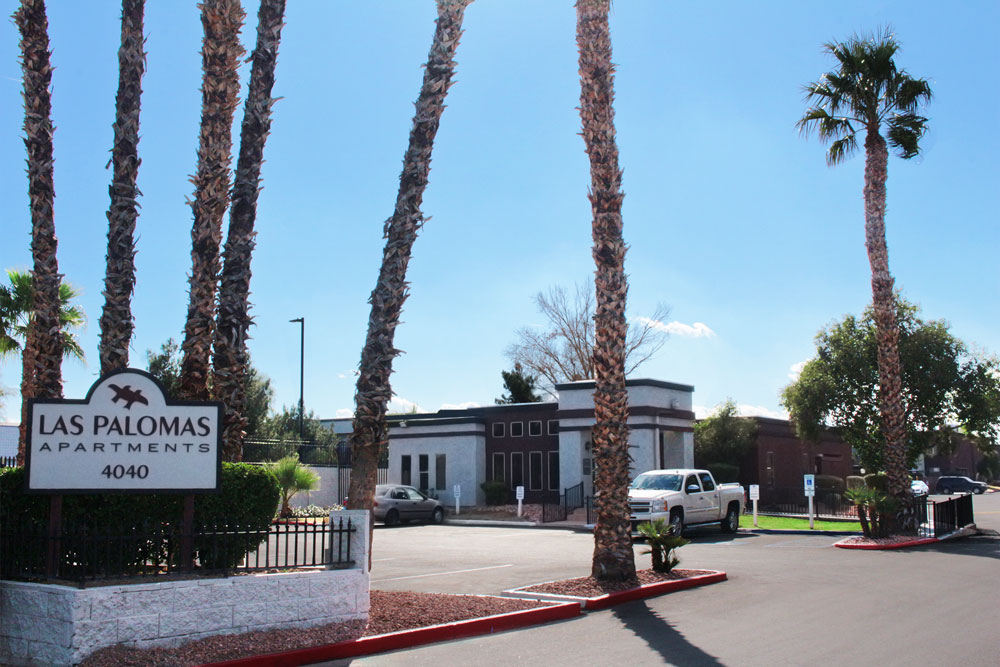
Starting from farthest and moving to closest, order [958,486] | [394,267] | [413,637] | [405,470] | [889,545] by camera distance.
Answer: [958,486] < [405,470] < [889,545] < [394,267] < [413,637]

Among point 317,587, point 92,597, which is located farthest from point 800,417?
point 92,597

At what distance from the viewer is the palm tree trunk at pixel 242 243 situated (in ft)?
37.2

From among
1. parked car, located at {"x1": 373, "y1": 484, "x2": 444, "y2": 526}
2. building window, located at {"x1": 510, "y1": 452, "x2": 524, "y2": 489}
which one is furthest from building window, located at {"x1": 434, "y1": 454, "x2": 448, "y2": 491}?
parked car, located at {"x1": 373, "y1": 484, "x2": 444, "y2": 526}

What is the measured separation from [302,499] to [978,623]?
27.1m

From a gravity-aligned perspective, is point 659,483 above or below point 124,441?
below

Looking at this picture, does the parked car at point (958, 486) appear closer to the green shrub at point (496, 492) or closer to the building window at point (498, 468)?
the building window at point (498, 468)

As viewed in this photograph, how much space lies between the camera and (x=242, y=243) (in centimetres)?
1172

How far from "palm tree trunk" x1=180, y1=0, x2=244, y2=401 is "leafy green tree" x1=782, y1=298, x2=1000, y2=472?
2232cm

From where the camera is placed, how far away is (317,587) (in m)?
9.59

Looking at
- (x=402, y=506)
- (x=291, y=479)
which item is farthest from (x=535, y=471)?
(x=291, y=479)

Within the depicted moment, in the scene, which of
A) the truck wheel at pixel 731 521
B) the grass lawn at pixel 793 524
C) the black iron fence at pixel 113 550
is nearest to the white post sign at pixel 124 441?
the black iron fence at pixel 113 550

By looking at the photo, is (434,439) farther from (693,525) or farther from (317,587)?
(317,587)

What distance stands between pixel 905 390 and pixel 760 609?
2037 cm

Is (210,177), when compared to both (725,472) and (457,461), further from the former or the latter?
(725,472)
